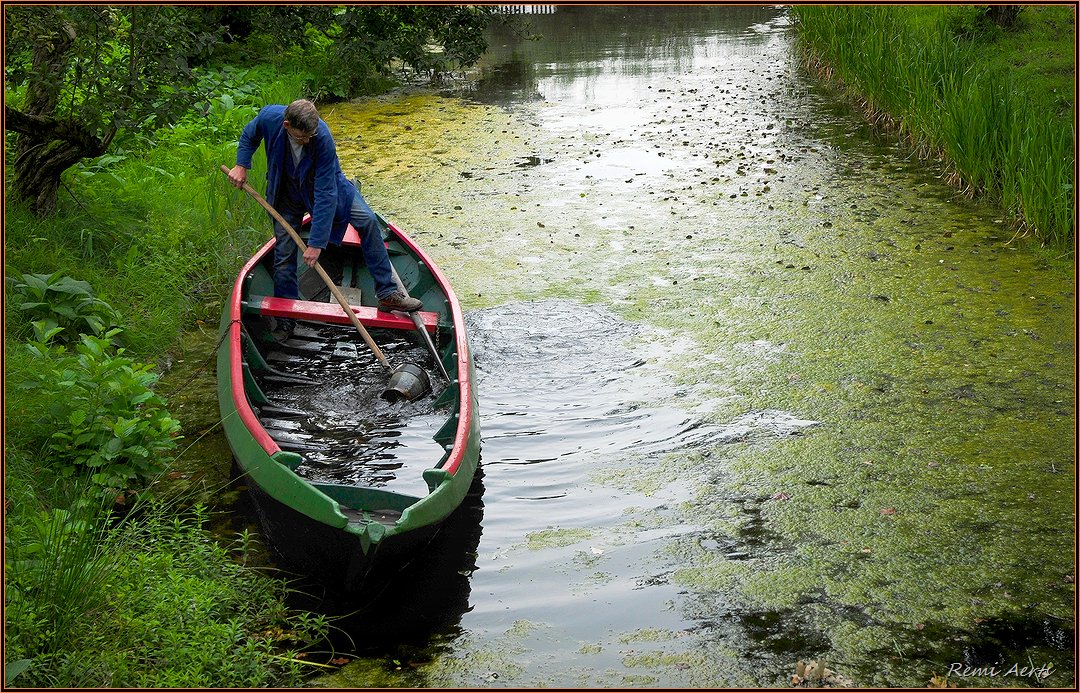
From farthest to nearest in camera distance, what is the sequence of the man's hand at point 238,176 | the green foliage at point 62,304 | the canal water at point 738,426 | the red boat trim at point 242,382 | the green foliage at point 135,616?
the man's hand at point 238,176 → the green foliage at point 62,304 → the red boat trim at point 242,382 → the canal water at point 738,426 → the green foliage at point 135,616

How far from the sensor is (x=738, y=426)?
518cm

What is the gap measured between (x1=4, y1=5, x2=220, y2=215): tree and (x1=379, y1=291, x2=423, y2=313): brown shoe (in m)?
1.98

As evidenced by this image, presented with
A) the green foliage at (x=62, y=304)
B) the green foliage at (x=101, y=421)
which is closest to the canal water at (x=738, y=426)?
the green foliage at (x=101, y=421)

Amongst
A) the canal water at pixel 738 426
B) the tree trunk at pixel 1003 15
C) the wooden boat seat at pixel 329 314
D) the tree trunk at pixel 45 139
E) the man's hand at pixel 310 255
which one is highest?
the tree trunk at pixel 1003 15

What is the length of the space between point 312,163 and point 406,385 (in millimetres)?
1475

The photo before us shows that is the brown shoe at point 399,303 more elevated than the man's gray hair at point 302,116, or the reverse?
the man's gray hair at point 302,116

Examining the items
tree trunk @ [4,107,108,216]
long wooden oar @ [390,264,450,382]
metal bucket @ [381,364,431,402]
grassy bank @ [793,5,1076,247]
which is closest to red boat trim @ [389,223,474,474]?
long wooden oar @ [390,264,450,382]

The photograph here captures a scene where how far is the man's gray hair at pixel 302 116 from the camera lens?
531 cm

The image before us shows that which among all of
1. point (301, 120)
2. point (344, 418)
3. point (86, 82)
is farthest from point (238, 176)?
point (344, 418)

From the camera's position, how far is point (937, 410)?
5172 mm

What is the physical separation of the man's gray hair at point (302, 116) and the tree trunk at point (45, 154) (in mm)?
1781

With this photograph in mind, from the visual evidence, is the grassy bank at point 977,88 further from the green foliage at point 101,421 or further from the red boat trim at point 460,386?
the green foliage at point 101,421

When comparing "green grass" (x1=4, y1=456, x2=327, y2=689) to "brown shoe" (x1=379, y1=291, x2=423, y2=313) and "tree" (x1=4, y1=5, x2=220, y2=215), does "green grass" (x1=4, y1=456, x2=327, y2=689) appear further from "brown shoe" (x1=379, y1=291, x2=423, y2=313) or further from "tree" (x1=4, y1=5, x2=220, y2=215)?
"tree" (x1=4, y1=5, x2=220, y2=215)

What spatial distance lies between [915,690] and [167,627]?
98.2 inches
